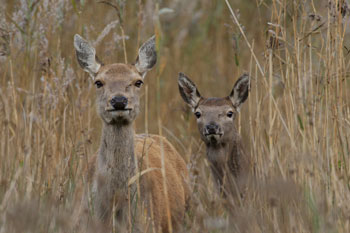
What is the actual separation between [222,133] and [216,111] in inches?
12.2

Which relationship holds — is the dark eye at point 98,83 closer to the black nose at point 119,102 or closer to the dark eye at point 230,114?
the black nose at point 119,102

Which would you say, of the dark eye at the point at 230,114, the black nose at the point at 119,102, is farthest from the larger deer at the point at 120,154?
the dark eye at the point at 230,114

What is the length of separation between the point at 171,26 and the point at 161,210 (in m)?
6.53

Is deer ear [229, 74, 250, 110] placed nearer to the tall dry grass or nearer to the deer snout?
the tall dry grass

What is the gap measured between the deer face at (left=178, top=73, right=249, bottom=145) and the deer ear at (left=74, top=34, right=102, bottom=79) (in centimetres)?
105

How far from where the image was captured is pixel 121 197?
16.9 feet

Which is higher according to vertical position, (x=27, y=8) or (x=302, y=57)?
(x=27, y=8)

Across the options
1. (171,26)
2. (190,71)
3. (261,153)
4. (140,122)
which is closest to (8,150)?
(261,153)

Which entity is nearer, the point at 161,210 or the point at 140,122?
the point at 161,210

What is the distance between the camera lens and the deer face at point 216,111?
20.3 feet

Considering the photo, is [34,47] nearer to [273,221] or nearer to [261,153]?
[261,153]

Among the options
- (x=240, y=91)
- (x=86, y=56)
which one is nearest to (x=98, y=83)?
(x=86, y=56)

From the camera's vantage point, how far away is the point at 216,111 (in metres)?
6.43

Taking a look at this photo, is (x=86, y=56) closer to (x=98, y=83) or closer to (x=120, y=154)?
(x=98, y=83)
